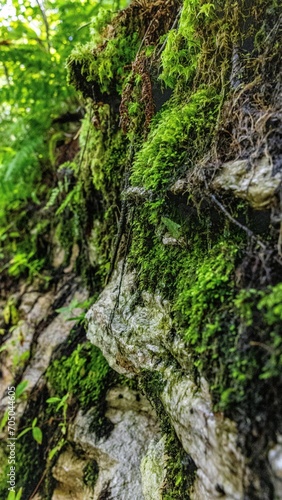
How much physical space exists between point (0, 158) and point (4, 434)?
3381 millimetres

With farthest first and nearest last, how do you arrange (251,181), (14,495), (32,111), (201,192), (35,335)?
(32,111) < (35,335) < (14,495) < (201,192) < (251,181)

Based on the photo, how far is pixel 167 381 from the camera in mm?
1886

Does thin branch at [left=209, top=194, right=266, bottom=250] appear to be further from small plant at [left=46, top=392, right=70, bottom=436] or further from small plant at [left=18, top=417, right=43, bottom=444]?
small plant at [left=18, top=417, right=43, bottom=444]

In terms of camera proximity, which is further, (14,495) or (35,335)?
(35,335)

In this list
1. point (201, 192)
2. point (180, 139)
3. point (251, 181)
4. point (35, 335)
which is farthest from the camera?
point (35, 335)

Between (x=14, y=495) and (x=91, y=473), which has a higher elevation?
(x=91, y=473)

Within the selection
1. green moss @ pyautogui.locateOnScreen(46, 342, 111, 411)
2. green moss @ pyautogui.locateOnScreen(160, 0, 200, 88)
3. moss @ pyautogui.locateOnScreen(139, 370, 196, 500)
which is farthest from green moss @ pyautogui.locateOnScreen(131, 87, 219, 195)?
green moss @ pyautogui.locateOnScreen(46, 342, 111, 411)

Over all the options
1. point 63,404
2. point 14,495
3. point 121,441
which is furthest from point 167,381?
point 14,495

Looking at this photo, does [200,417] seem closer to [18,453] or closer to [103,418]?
[103,418]

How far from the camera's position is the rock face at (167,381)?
138 cm

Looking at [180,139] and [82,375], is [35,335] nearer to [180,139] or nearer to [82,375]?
[82,375]

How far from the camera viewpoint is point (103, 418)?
265cm

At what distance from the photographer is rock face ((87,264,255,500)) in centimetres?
138

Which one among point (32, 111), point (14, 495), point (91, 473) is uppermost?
point (32, 111)
